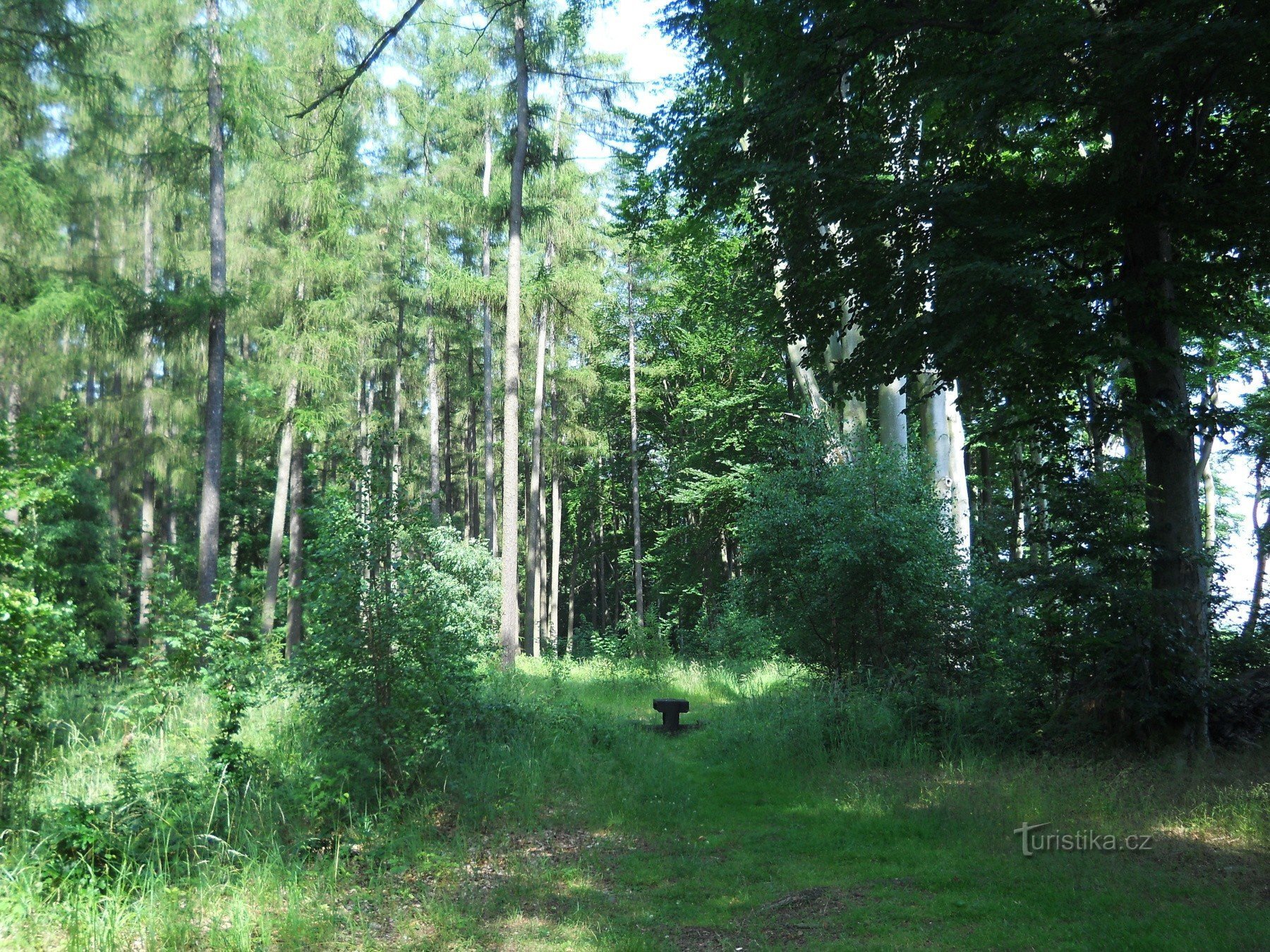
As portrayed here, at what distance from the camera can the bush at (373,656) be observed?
22.1ft

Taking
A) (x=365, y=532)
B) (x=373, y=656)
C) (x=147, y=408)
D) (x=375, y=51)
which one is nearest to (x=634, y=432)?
(x=147, y=408)

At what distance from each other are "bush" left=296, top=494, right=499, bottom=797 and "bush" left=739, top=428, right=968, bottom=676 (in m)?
5.18

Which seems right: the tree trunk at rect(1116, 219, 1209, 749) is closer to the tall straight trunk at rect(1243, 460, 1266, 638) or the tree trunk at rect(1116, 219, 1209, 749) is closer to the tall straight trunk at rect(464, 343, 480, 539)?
the tall straight trunk at rect(1243, 460, 1266, 638)

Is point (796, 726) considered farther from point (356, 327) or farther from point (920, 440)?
point (356, 327)

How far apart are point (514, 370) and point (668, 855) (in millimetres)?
13477

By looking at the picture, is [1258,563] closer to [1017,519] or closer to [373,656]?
[1017,519]

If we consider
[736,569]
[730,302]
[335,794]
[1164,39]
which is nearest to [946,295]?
[1164,39]

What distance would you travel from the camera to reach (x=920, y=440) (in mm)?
14500

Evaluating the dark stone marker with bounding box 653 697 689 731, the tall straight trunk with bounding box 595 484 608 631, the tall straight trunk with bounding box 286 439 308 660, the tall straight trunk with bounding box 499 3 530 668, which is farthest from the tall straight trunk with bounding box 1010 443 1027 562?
the tall straight trunk with bounding box 595 484 608 631

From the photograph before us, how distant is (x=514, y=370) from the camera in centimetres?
1831

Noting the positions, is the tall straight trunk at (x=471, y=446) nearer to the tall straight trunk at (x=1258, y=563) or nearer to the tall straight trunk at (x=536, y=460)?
the tall straight trunk at (x=536, y=460)

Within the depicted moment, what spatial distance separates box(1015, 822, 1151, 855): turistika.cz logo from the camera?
215 inches

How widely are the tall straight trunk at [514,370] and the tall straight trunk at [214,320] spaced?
5.52 meters

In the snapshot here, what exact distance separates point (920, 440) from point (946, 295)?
793cm
